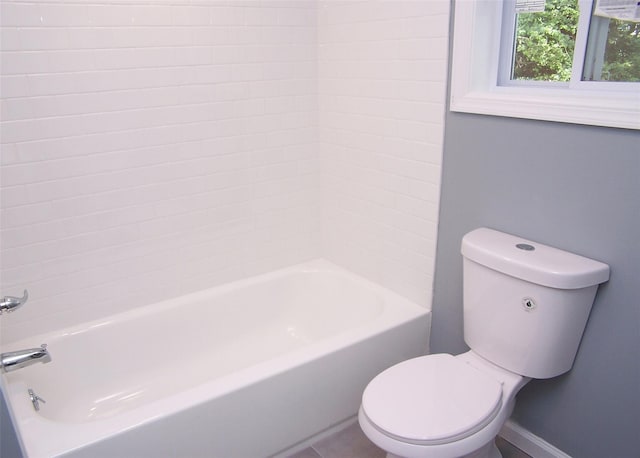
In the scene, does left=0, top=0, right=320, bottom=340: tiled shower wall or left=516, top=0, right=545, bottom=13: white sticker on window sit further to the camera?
left=0, top=0, right=320, bottom=340: tiled shower wall

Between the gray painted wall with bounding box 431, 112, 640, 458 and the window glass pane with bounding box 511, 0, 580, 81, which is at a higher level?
the window glass pane with bounding box 511, 0, 580, 81

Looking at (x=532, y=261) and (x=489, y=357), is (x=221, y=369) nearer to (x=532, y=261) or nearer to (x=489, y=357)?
(x=489, y=357)

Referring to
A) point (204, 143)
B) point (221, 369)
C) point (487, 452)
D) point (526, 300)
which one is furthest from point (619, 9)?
point (221, 369)

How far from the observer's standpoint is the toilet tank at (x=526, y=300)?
60.4 inches

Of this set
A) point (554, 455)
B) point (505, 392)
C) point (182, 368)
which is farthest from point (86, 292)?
point (554, 455)

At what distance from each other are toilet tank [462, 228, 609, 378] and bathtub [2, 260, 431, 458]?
0.45 meters

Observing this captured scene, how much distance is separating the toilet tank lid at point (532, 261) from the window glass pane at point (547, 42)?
0.58m

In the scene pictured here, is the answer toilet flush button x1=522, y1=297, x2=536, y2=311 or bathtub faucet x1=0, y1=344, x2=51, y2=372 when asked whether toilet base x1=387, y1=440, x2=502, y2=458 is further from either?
bathtub faucet x1=0, y1=344, x2=51, y2=372

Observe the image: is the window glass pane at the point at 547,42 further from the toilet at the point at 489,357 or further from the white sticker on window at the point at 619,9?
the toilet at the point at 489,357

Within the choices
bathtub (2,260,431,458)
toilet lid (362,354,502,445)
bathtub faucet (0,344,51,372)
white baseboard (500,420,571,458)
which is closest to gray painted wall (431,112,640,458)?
white baseboard (500,420,571,458)

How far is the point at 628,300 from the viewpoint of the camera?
1.53 meters

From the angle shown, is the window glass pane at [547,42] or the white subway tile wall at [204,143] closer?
the window glass pane at [547,42]

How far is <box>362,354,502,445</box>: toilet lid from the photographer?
1.48 meters

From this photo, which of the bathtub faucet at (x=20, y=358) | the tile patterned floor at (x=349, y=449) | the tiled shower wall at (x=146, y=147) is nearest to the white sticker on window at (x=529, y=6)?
the tiled shower wall at (x=146, y=147)
